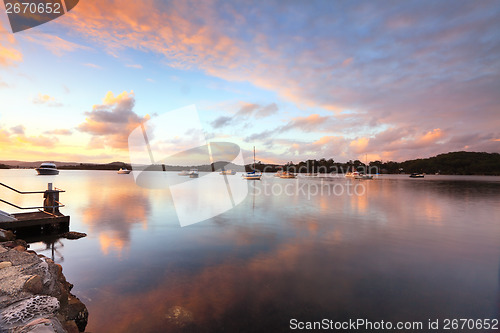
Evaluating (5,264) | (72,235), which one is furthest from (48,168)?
(5,264)

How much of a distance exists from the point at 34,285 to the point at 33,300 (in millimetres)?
1002

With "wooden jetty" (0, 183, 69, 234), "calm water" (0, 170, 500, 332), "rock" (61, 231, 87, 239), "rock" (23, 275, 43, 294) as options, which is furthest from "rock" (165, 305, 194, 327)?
"rock" (61, 231, 87, 239)

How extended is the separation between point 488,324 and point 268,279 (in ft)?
20.8

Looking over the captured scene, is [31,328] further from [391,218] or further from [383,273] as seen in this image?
[391,218]

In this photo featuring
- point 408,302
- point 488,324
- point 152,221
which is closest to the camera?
point 488,324

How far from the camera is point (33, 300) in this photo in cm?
500

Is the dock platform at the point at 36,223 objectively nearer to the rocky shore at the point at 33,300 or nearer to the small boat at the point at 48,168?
the rocky shore at the point at 33,300

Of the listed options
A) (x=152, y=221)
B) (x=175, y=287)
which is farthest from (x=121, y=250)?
(x=152, y=221)

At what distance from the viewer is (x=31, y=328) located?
13.4 ft

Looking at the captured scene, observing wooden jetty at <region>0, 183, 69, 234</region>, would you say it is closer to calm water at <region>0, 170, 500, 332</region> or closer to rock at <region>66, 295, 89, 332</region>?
calm water at <region>0, 170, 500, 332</region>

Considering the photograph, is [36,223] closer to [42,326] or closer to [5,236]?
[5,236]

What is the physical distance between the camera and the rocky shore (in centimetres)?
434

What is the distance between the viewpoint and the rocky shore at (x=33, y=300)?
434 cm

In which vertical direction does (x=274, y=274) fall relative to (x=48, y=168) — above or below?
below
